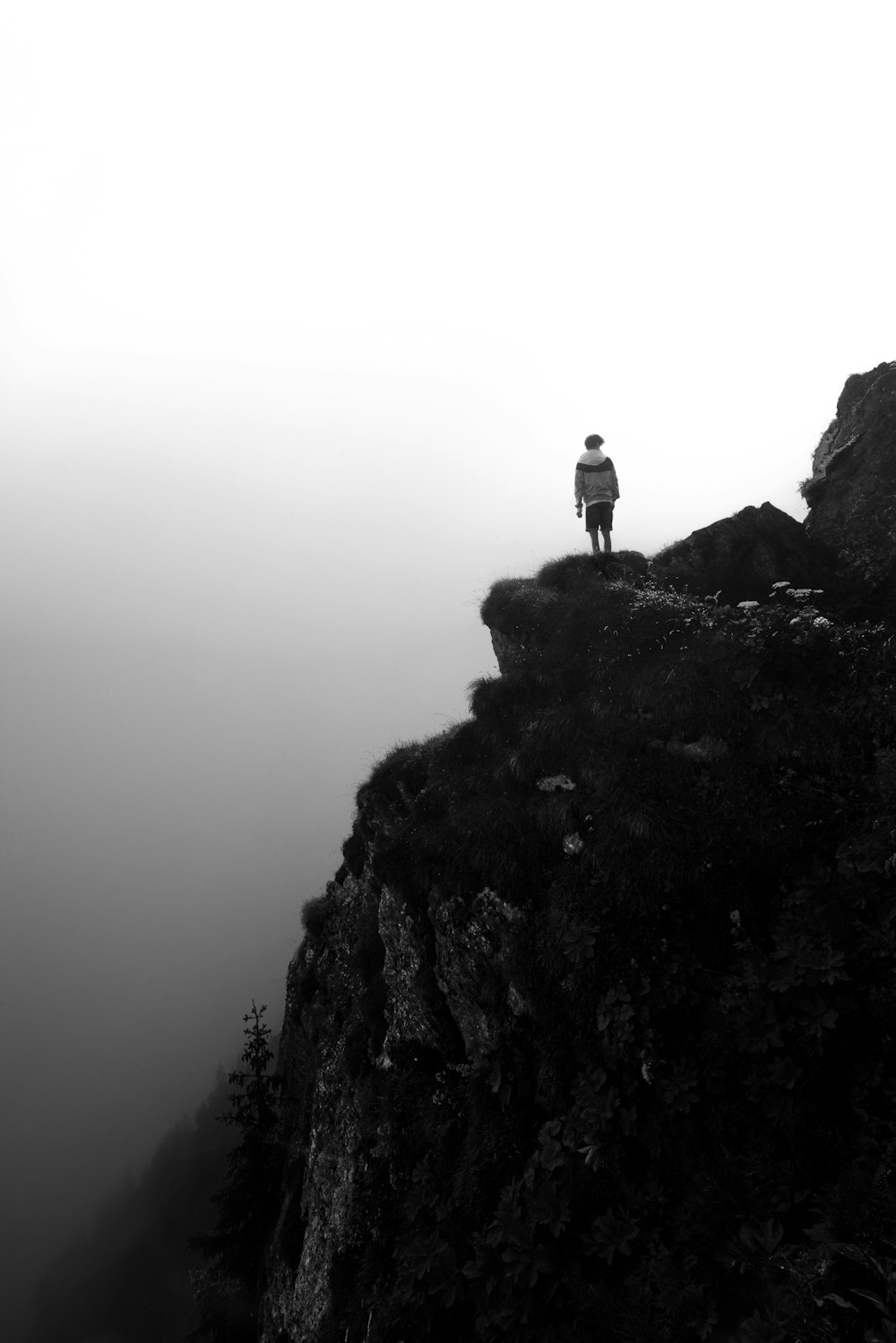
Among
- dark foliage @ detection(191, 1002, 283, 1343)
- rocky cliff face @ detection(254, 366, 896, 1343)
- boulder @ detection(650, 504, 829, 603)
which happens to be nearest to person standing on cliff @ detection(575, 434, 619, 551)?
rocky cliff face @ detection(254, 366, 896, 1343)

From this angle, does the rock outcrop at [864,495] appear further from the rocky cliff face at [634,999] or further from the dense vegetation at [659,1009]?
the dense vegetation at [659,1009]

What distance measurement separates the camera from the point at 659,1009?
831 cm

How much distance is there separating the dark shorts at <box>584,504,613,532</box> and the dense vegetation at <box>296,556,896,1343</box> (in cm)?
311

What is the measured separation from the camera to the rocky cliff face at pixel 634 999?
6.37 meters

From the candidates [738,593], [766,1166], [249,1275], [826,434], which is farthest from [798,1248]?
[249,1275]

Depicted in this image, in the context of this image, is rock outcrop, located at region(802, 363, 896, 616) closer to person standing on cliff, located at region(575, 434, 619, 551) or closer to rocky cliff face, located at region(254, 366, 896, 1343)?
rocky cliff face, located at region(254, 366, 896, 1343)

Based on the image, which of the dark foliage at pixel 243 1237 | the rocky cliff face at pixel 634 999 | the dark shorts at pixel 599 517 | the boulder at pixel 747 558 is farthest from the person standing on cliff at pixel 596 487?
the dark foliage at pixel 243 1237

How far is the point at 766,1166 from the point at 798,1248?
0.90 meters

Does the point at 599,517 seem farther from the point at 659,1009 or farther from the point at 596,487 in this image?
the point at 659,1009

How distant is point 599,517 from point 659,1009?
481 inches

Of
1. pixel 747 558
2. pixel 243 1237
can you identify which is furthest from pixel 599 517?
pixel 243 1237

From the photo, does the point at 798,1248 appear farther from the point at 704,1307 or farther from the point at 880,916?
the point at 880,916

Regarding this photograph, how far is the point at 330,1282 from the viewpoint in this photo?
39.8 ft

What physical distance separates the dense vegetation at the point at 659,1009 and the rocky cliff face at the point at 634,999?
4cm
